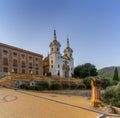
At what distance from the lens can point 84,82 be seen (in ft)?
154

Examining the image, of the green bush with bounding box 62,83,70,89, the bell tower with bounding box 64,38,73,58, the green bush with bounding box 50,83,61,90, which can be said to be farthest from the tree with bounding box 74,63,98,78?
the green bush with bounding box 50,83,61,90

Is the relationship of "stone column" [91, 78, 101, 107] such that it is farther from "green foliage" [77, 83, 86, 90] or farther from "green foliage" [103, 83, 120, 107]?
"green foliage" [77, 83, 86, 90]

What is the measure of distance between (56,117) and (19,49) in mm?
35994

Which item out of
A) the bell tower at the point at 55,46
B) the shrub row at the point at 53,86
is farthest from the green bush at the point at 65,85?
the bell tower at the point at 55,46

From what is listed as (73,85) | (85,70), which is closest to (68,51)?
(85,70)

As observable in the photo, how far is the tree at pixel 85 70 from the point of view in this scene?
210 feet

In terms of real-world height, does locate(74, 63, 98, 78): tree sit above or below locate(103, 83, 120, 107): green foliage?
above

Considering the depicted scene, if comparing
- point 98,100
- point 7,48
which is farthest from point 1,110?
point 7,48

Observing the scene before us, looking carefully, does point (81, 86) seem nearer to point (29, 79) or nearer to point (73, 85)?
point (73, 85)

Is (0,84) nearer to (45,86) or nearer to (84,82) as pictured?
(45,86)

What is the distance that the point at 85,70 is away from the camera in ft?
211

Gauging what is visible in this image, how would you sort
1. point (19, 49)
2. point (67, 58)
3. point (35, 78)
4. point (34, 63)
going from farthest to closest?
point (67, 58)
point (34, 63)
point (19, 49)
point (35, 78)

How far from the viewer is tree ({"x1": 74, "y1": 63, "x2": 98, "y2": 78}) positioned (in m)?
64.1

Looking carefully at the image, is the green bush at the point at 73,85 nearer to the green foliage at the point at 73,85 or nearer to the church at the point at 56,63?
the green foliage at the point at 73,85
